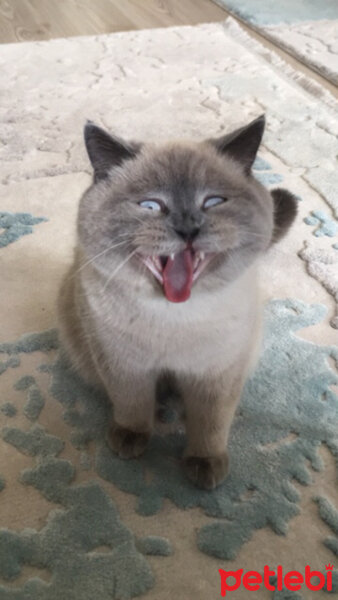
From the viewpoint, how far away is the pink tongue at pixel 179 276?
783mm

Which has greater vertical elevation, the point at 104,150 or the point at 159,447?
the point at 104,150

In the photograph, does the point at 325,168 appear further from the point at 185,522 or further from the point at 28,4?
the point at 28,4

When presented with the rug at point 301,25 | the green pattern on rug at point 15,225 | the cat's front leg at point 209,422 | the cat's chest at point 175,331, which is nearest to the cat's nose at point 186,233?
the cat's chest at point 175,331

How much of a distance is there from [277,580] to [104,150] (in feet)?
2.38

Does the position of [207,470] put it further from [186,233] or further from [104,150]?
[104,150]

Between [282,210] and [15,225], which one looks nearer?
[282,210]

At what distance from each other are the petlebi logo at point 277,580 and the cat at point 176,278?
0.53 feet

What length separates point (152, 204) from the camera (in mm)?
817

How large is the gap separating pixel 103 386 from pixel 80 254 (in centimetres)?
28

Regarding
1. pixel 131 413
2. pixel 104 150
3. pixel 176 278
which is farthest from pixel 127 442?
pixel 104 150

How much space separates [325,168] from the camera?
1.91m

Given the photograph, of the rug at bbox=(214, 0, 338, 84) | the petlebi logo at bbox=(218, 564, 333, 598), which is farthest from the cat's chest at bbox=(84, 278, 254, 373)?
the rug at bbox=(214, 0, 338, 84)

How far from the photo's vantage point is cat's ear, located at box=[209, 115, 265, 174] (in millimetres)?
899

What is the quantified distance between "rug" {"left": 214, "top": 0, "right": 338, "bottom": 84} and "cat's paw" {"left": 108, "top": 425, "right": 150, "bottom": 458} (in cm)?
212
